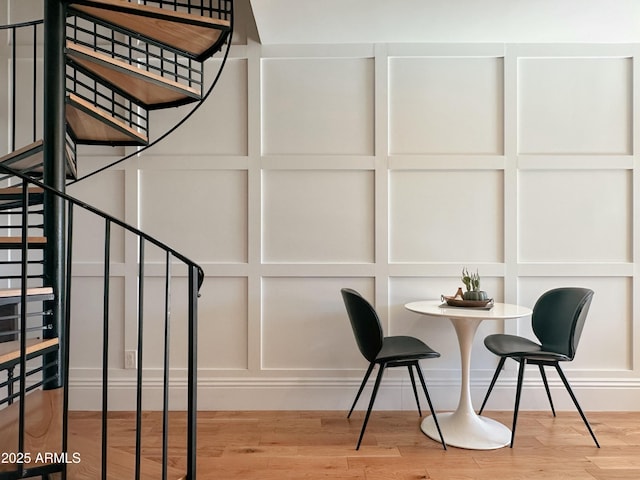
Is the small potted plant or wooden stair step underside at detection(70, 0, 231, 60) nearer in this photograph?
wooden stair step underside at detection(70, 0, 231, 60)

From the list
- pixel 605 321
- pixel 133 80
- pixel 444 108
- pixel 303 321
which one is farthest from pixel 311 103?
pixel 605 321

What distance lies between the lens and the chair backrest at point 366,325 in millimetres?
2438

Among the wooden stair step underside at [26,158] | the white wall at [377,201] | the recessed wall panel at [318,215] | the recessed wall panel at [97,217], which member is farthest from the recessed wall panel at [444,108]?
the wooden stair step underside at [26,158]

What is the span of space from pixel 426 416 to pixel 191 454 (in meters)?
1.59

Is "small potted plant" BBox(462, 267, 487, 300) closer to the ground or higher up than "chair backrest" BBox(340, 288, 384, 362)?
higher up

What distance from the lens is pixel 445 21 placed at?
272 centimetres

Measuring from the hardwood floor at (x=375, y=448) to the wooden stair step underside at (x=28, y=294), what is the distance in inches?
30.1

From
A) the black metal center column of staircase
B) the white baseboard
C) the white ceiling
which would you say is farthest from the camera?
the white baseboard

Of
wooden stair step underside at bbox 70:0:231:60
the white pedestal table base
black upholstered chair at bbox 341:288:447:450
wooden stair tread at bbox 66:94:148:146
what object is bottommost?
the white pedestal table base

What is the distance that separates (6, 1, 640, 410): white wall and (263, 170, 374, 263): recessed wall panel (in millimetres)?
14

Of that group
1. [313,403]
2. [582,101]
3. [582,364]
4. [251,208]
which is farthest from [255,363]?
[582,101]

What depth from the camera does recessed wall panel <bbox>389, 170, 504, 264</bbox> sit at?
118 inches

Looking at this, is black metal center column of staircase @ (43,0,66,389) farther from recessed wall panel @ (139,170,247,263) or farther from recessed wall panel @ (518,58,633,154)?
recessed wall panel @ (518,58,633,154)

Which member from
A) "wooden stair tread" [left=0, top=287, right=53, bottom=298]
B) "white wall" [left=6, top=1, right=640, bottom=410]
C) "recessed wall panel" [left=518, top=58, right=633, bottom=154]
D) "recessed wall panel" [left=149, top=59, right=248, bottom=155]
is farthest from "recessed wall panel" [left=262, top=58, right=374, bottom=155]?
"wooden stair tread" [left=0, top=287, right=53, bottom=298]
